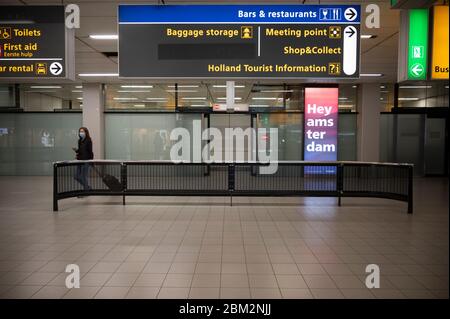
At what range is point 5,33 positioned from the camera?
4.95m

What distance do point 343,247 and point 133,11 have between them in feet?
A: 14.2

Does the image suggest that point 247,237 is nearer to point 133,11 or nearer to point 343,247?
point 343,247

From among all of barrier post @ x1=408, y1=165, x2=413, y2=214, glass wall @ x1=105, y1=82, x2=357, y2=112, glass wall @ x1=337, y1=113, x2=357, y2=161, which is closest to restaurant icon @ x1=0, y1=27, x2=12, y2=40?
barrier post @ x1=408, y1=165, x2=413, y2=214

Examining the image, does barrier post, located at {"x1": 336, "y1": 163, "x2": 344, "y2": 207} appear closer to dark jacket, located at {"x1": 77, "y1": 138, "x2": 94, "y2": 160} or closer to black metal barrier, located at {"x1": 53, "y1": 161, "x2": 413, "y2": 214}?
black metal barrier, located at {"x1": 53, "y1": 161, "x2": 413, "y2": 214}

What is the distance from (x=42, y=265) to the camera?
427 cm

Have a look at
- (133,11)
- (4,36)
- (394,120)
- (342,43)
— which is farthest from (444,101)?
(4,36)

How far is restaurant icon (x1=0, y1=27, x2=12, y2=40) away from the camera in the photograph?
4.95 meters

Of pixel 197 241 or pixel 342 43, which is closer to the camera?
pixel 342 43

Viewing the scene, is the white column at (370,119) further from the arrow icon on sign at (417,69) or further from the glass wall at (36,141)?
the glass wall at (36,141)

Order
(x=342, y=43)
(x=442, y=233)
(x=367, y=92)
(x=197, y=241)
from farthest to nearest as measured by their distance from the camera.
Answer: (x=367, y=92)
(x=442, y=233)
(x=197, y=241)
(x=342, y=43)

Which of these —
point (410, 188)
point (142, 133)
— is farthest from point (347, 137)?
point (142, 133)

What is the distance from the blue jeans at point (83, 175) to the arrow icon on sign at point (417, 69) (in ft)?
22.0

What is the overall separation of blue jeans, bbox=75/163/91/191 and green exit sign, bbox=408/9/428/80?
22.1 feet

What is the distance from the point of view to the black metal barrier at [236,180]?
25.4 ft
